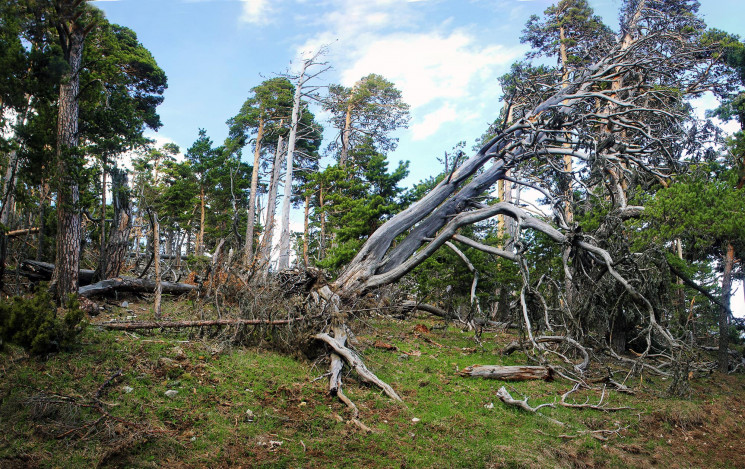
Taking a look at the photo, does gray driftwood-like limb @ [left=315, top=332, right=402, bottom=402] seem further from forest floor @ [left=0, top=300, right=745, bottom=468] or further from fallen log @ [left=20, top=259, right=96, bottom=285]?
fallen log @ [left=20, top=259, right=96, bottom=285]

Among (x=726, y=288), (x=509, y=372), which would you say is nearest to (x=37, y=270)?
(x=509, y=372)

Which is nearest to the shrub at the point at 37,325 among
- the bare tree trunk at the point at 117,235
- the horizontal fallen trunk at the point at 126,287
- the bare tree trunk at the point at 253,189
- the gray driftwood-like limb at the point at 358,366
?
the gray driftwood-like limb at the point at 358,366

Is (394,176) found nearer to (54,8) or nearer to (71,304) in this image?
(54,8)

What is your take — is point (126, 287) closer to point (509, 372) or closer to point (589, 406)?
point (509, 372)

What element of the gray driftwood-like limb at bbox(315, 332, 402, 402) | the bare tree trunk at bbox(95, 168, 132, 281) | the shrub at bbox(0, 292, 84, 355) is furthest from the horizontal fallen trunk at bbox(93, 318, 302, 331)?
the bare tree trunk at bbox(95, 168, 132, 281)

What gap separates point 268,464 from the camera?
12.7 feet

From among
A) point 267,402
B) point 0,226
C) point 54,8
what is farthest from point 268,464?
point 54,8

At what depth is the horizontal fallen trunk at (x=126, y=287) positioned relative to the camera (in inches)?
380

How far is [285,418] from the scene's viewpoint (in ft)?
15.8

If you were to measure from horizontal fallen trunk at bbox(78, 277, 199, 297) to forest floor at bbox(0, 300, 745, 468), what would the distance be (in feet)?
12.5

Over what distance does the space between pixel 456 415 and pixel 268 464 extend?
2593mm

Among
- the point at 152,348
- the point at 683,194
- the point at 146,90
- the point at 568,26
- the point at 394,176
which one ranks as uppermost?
the point at 568,26

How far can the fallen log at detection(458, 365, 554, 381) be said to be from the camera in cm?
713

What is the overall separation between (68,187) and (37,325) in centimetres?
489
